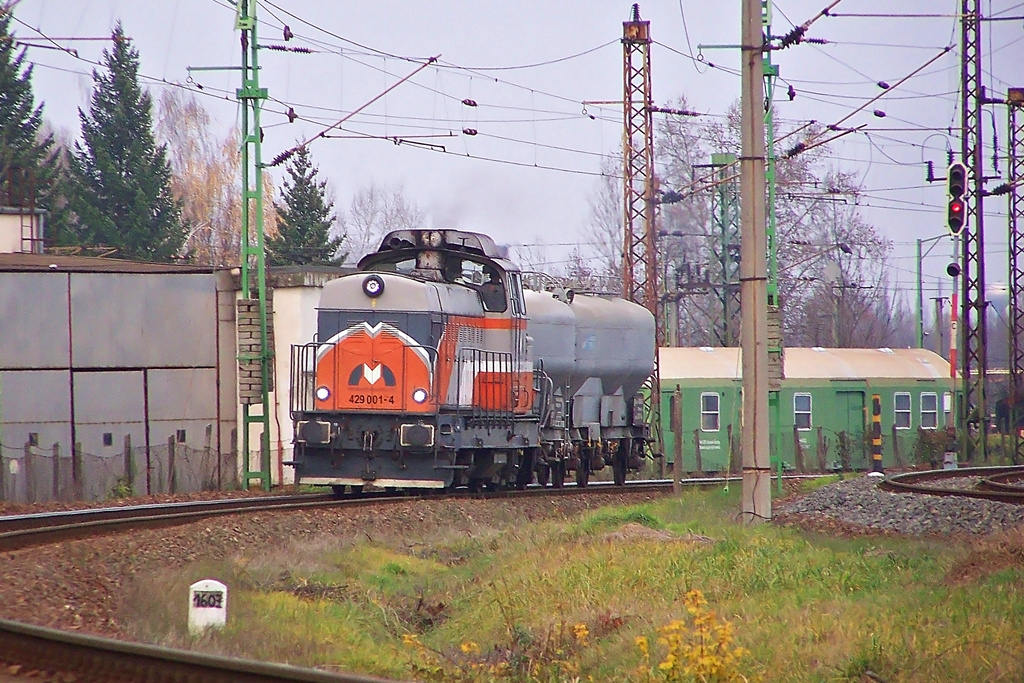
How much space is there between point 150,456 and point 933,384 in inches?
941

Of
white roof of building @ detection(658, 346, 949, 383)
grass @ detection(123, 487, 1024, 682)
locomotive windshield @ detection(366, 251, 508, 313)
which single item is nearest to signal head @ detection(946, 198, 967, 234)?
locomotive windshield @ detection(366, 251, 508, 313)

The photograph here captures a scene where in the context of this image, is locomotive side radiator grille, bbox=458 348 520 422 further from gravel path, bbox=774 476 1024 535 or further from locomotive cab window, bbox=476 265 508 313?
gravel path, bbox=774 476 1024 535

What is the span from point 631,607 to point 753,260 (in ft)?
18.8

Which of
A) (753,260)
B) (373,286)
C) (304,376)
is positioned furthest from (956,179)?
(304,376)

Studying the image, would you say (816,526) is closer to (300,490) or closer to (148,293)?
(300,490)

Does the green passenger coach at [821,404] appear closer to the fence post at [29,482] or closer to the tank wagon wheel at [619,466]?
the tank wagon wheel at [619,466]

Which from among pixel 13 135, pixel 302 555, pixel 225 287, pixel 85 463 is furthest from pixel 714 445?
pixel 13 135

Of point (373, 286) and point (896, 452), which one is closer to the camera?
point (373, 286)

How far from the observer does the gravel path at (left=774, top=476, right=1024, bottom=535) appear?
1435cm

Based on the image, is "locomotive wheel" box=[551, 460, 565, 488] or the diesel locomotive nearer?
the diesel locomotive

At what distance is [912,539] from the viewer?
1346 centimetres

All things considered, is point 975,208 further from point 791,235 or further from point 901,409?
point 791,235

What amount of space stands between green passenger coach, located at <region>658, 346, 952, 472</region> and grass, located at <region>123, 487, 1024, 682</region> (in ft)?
66.2

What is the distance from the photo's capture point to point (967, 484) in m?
21.0
